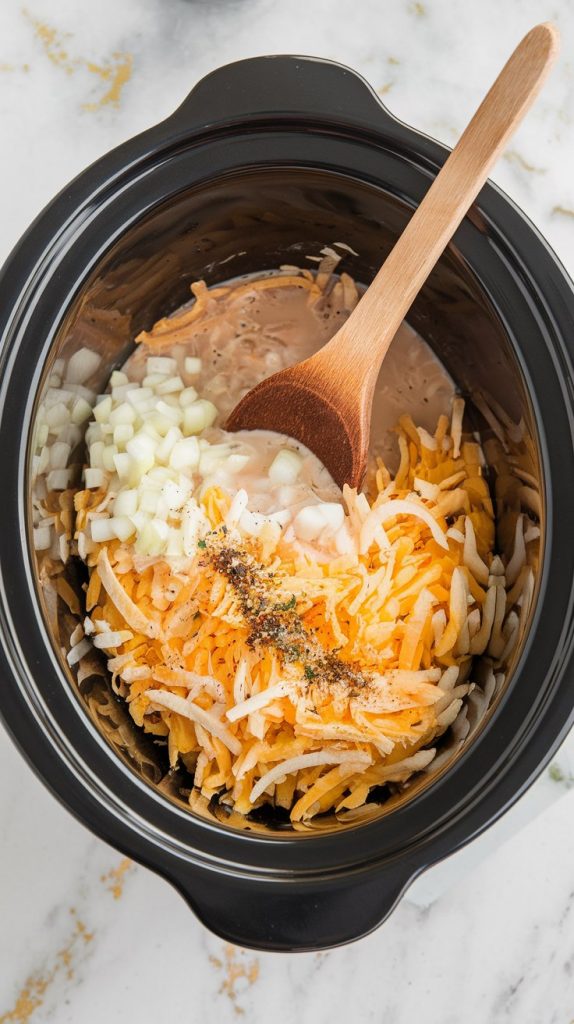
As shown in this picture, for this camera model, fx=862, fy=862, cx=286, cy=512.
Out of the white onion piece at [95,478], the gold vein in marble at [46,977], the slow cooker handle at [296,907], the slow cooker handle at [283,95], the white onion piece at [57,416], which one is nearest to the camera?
the slow cooker handle at [296,907]

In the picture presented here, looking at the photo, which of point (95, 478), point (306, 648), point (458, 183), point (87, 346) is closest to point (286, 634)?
point (306, 648)

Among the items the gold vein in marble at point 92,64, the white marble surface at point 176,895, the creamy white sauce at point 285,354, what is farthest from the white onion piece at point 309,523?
the gold vein in marble at point 92,64

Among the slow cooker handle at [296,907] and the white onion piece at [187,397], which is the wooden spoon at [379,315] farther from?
the slow cooker handle at [296,907]

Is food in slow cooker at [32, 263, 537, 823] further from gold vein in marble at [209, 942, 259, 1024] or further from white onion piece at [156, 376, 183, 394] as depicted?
gold vein in marble at [209, 942, 259, 1024]

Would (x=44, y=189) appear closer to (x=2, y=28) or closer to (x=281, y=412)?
(x=2, y=28)

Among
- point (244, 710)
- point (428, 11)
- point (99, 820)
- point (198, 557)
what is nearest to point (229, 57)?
point (428, 11)

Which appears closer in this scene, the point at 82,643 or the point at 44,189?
the point at 82,643

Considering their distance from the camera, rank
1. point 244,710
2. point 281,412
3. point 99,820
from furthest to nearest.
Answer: point 281,412, point 244,710, point 99,820
